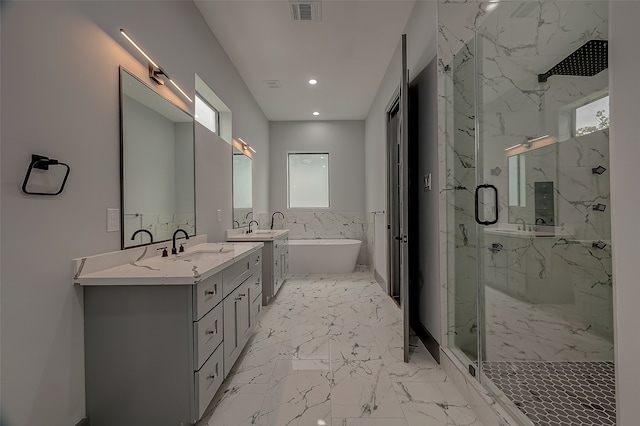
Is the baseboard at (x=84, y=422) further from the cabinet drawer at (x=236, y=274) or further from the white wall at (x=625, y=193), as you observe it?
the white wall at (x=625, y=193)

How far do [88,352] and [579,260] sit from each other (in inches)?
123

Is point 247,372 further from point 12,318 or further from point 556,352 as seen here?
point 556,352

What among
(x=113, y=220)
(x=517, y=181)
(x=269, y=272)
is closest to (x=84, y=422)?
(x=113, y=220)

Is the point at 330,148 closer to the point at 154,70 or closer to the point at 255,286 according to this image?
the point at 255,286

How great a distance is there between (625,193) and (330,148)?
5146mm

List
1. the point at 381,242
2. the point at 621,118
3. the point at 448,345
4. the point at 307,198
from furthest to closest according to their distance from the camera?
the point at 307,198, the point at 381,242, the point at 448,345, the point at 621,118

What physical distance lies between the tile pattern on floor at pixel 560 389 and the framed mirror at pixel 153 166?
2.35m

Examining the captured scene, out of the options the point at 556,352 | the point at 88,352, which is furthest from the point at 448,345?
the point at 88,352

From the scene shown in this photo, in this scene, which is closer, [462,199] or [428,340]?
[462,199]

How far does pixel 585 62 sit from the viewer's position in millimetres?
2033

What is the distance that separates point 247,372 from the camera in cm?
199

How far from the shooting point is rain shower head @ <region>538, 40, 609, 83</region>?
196 centimetres

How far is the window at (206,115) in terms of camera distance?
286 centimetres

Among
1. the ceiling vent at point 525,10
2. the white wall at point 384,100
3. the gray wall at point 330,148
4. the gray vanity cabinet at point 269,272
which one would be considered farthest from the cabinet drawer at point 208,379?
the gray wall at point 330,148
